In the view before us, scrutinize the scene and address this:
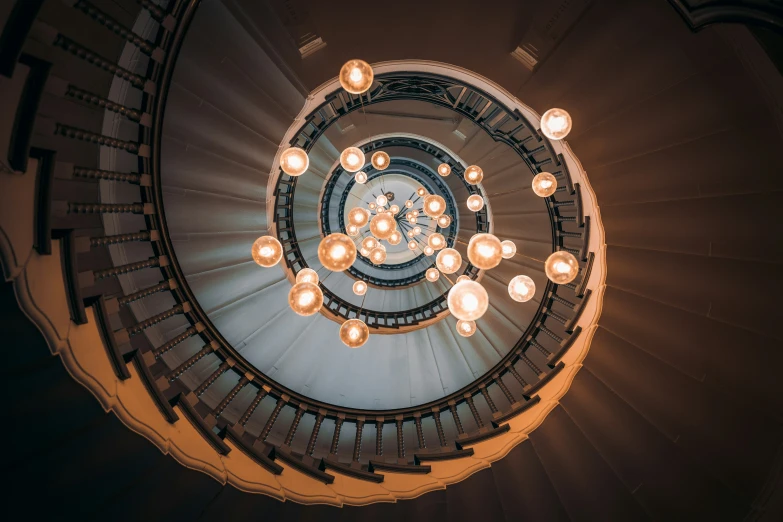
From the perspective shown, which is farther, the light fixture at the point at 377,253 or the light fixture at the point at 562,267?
the light fixture at the point at 377,253

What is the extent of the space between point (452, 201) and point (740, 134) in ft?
18.0

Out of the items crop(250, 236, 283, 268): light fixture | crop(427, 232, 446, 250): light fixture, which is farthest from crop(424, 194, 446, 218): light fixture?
crop(250, 236, 283, 268): light fixture

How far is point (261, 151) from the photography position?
368cm

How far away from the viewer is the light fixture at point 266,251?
2.14m

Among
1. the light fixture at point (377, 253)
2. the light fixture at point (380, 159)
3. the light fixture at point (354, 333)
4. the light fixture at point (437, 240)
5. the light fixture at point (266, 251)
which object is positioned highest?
the light fixture at point (380, 159)

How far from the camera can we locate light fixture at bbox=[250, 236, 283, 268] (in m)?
2.14

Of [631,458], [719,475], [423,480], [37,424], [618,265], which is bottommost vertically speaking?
[423,480]

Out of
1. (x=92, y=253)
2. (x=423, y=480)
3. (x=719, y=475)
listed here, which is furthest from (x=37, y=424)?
(x=719, y=475)

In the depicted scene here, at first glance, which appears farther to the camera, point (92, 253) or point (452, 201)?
point (452, 201)

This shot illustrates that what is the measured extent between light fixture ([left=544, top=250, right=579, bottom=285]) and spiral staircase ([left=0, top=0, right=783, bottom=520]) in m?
1.23

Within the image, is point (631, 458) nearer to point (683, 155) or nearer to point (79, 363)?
point (683, 155)

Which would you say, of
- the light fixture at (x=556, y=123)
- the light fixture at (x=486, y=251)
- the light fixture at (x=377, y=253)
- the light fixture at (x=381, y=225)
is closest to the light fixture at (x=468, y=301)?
the light fixture at (x=486, y=251)

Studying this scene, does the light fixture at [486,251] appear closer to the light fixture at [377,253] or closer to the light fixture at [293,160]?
the light fixture at [293,160]

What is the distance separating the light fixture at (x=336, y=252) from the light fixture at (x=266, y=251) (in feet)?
1.36
